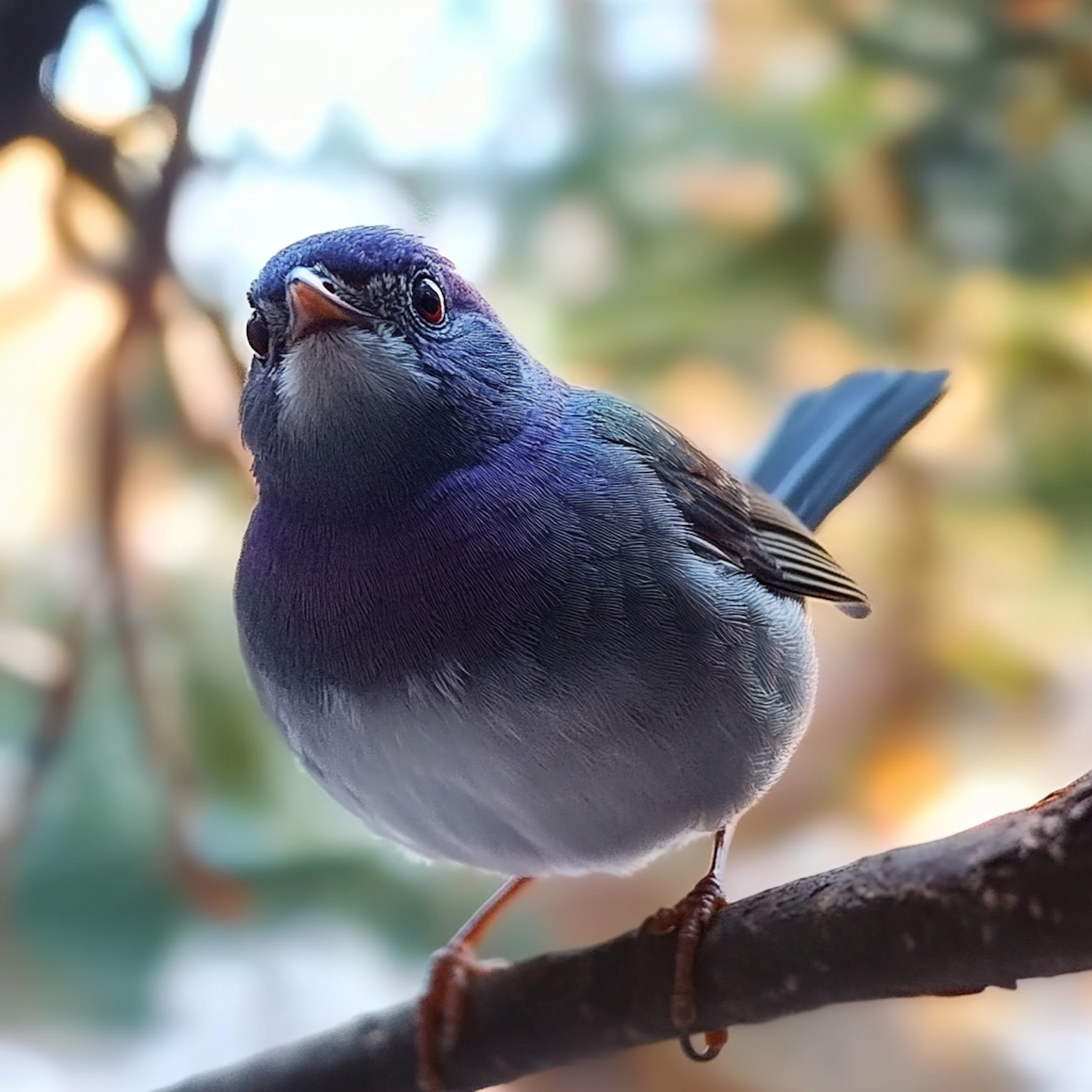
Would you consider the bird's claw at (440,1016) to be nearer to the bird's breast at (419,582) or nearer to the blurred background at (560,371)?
the blurred background at (560,371)

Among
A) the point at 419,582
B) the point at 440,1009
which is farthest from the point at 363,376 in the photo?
the point at 440,1009

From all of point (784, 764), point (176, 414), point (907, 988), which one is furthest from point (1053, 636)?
point (176, 414)

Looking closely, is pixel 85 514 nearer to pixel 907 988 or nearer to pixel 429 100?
pixel 429 100

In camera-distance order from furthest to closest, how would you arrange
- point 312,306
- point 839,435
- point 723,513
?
point 839,435 → point 723,513 → point 312,306

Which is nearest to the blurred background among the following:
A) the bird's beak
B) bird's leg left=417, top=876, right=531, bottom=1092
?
bird's leg left=417, top=876, right=531, bottom=1092

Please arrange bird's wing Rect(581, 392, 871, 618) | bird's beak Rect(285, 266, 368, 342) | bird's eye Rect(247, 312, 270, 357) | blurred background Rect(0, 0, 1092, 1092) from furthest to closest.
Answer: blurred background Rect(0, 0, 1092, 1092), bird's wing Rect(581, 392, 871, 618), bird's eye Rect(247, 312, 270, 357), bird's beak Rect(285, 266, 368, 342)

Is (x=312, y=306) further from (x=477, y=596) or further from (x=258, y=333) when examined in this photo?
(x=477, y=596)

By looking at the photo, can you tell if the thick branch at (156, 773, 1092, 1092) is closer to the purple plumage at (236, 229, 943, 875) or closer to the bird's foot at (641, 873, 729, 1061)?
the bird's foot at (641, 873, 729, 1061)
